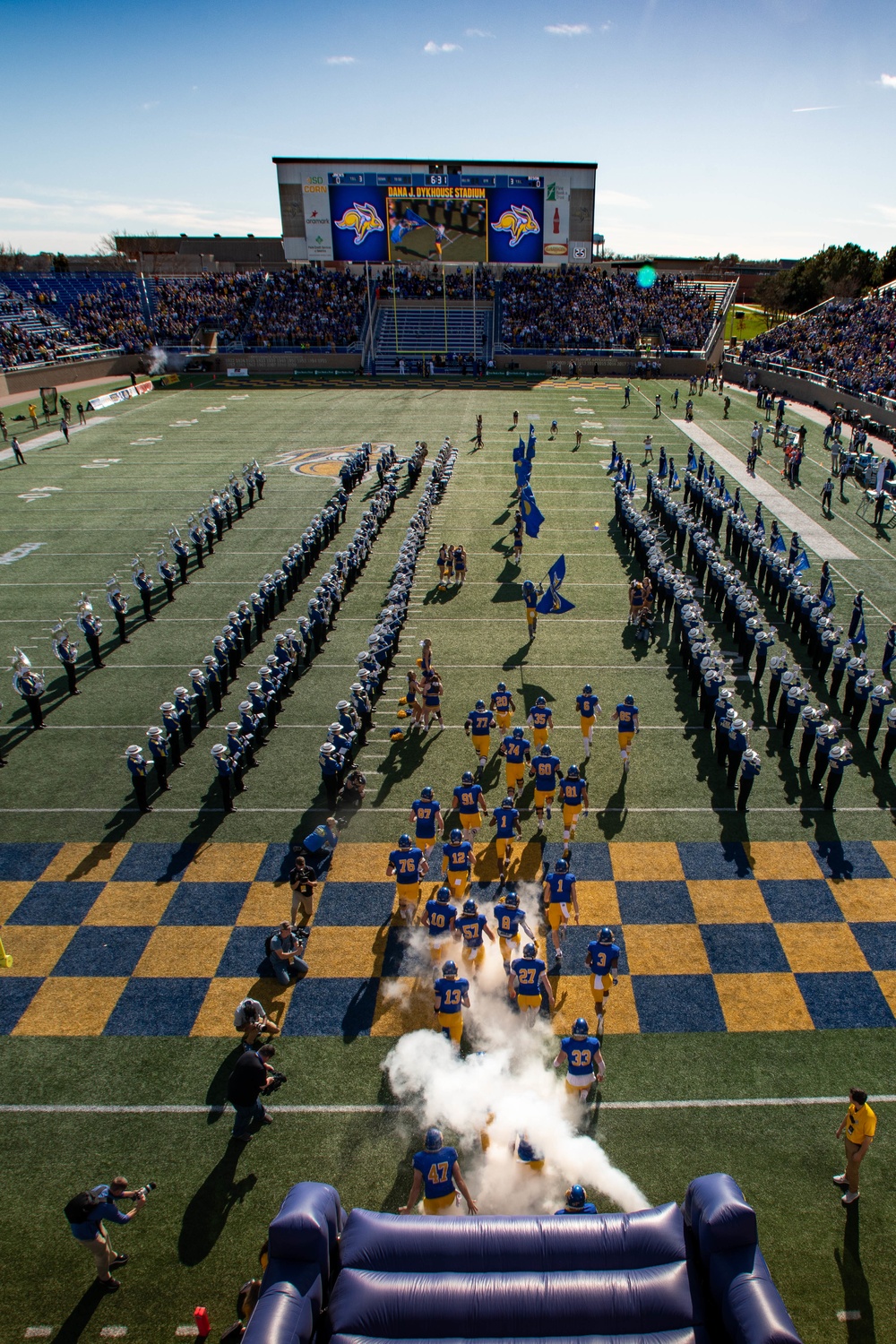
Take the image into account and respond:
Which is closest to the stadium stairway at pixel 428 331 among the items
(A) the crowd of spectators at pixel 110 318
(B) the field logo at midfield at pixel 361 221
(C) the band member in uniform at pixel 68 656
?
(B) the field logo at midfield at pixel 361 221

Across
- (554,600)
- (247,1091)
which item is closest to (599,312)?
(554,600)

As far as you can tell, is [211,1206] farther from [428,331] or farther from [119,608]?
[428,331]

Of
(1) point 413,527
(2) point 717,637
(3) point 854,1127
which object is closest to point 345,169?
(1) point 413,527

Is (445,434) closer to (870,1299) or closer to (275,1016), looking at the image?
(275,1016)

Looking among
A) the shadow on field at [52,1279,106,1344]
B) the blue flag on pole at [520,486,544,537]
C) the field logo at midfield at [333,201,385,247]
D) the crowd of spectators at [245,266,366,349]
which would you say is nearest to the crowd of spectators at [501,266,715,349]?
the field logo at midfield at [333,201,385,247]

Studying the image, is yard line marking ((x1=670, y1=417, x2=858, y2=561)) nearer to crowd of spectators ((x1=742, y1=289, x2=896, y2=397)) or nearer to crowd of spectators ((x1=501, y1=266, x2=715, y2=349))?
crowd of spectators ((x1=742, y1=289, x2=896, y2=397))

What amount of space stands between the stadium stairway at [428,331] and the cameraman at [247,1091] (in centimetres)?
4992

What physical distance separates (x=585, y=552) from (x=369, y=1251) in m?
18.9

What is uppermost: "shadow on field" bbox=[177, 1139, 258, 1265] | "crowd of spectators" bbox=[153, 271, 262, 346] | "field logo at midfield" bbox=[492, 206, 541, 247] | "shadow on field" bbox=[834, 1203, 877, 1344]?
"field logo at midfield" bbox=[492, 206, 541, 247]

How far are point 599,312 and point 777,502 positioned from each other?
111 feet

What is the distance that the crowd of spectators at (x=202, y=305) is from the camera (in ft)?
177

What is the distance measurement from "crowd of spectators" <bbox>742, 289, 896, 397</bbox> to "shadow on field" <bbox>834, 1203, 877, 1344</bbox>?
37.2 meters

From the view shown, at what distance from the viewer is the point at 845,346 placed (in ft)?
145

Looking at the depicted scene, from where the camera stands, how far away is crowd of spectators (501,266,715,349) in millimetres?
53031
